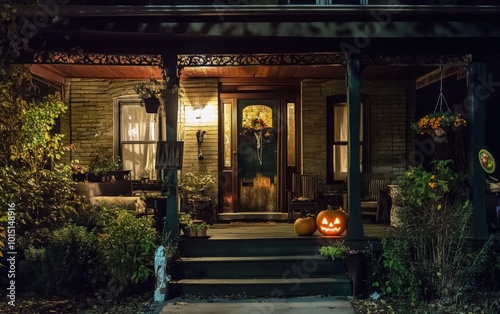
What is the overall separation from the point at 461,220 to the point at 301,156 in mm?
4584

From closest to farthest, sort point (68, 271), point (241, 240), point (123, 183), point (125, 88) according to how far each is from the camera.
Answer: point (68, 271), point (241, 240), point (123, 183), point (125, 88)

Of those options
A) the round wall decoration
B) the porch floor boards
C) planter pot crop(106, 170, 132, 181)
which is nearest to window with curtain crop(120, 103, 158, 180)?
planter pot crop(106, 170, 132, 181)

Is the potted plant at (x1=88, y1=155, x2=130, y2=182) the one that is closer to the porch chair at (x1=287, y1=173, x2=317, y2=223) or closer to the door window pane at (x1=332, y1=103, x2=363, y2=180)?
the porch chair at (x1=287, y1=173, x2=317, y2=223)

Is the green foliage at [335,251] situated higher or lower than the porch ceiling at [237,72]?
lower

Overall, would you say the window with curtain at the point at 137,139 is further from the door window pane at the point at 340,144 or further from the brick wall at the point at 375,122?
the door window pane at the point at 340,144

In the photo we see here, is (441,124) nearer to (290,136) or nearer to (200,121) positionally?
(290,136)

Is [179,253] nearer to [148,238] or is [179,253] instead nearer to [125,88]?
[148,238]

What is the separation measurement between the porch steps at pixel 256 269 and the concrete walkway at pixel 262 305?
0.18 m

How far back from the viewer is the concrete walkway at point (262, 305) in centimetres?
686

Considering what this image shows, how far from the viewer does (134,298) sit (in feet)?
24.5

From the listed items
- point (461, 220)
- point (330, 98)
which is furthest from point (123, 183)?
point (461, 220)

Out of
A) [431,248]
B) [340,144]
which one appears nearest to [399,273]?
[431,248]

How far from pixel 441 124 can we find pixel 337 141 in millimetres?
3690

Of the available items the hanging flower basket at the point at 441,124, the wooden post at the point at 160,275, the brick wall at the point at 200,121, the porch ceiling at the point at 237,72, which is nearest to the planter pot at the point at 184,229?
the wooden post at the point at 160,275
